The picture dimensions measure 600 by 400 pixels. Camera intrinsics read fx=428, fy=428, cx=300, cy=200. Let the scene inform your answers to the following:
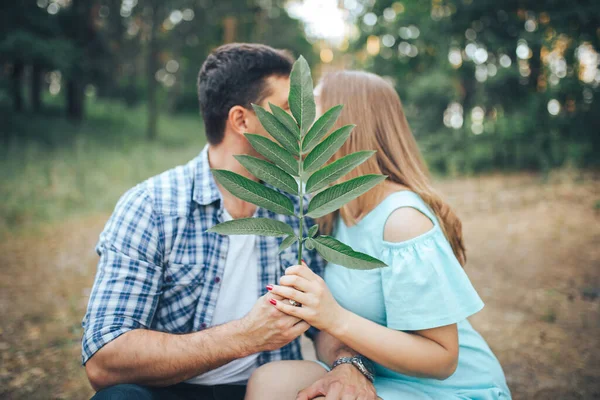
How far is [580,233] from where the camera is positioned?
22.8 feet

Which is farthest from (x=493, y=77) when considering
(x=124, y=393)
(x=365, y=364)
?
(x=124, y=393)

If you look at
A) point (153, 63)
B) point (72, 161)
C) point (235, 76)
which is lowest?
point (72, 161)

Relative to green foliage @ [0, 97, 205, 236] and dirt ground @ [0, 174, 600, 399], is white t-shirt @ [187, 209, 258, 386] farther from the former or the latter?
green foliage @ [0, 97, 205, 236]

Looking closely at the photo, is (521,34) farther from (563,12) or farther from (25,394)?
(25,394)

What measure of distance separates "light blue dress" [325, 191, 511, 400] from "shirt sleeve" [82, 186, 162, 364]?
33.7 inches

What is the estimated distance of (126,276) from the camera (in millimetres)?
1814

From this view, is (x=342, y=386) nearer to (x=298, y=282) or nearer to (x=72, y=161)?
(x=298, y=282)

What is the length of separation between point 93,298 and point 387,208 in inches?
50.5

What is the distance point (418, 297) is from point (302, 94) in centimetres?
91

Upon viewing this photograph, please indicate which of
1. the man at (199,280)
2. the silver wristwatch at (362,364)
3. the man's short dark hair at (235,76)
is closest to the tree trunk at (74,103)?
the man's short dark hair at (235,76)

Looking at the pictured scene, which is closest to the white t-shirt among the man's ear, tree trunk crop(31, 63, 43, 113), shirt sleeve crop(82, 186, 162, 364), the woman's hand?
shirt sleeve crop(82, 186, 162, 364)

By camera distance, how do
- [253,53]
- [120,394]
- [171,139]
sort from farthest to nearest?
[171,139]
[253,53]
[120,394]

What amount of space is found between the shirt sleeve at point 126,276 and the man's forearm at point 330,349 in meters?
0.83

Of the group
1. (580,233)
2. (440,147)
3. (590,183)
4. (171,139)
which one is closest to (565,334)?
(580,233)
